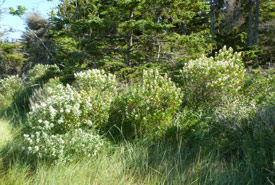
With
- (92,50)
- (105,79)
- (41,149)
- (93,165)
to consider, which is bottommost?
(93,165)

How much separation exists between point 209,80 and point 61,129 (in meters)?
3.25

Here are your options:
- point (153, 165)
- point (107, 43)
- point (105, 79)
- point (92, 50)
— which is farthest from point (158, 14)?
point (153, 165)

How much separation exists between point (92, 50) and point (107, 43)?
1.88 ft

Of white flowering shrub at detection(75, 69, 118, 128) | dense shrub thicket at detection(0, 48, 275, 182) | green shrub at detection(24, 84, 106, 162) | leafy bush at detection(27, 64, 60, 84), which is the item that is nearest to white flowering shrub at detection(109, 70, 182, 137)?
dense shrub thicket at detection(0, 48, 275, 182)

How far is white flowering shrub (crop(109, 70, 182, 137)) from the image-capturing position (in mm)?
3766

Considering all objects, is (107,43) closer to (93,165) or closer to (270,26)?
(93,165)

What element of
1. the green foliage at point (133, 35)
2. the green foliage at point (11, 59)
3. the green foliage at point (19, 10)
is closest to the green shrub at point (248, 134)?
the green foliage at point (133, 35)

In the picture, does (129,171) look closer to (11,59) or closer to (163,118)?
(163,118)

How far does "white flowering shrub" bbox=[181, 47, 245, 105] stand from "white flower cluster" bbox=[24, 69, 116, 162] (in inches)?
86.7

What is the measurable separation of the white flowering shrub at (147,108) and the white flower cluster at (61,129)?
1.40ft

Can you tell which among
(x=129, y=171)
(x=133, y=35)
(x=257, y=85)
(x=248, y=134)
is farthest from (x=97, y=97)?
(x=133, y=35)

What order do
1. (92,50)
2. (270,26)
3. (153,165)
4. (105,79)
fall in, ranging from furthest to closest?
(270,26) < (92,50) < (105,79) < (153,165)

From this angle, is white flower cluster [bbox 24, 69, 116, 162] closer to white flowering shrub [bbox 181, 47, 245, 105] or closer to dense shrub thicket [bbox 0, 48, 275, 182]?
dense shrub thicket [bbox 0, 48, 275, 182]

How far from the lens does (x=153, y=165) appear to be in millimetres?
2992
